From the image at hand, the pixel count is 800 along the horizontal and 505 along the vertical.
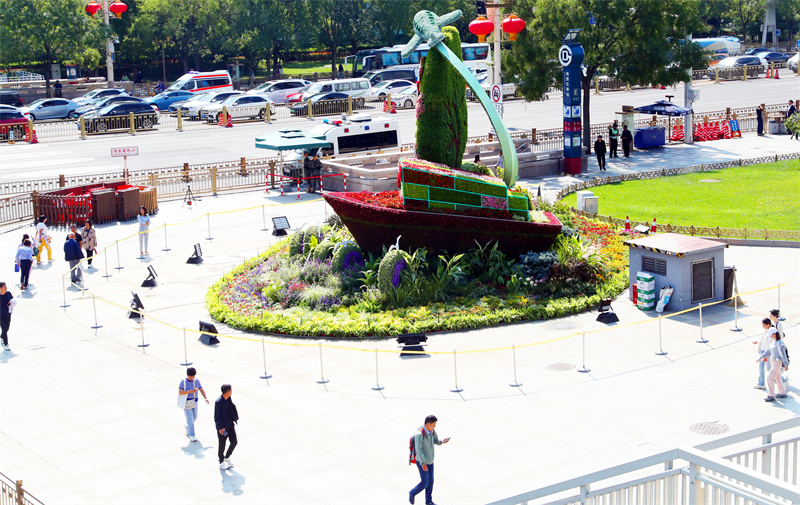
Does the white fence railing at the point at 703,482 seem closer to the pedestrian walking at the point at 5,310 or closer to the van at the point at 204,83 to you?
the pedestrian walking at the point at 5,310

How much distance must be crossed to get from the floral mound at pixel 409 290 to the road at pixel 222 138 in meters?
20.1

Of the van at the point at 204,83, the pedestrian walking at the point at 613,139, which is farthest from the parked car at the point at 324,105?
the pedestrian walking at the point at 613,139

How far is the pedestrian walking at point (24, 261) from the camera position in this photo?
74.6 ft

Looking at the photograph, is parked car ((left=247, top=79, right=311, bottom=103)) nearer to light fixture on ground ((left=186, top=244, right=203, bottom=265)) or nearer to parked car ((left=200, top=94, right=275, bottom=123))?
parked car ((left=200, top=94, right=275, bottom=123))

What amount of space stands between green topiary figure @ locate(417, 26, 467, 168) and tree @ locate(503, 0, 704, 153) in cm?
1808

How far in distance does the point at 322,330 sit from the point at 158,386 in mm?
3789

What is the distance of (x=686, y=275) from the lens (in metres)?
19.5

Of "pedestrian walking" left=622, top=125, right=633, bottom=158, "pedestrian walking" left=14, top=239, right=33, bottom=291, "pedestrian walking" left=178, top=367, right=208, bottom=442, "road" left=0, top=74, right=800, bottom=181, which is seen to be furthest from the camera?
"road" left=0, top=74, right=800, bottom=181

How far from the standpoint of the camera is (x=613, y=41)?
3947 centimetres

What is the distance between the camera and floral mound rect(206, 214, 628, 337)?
19344mm

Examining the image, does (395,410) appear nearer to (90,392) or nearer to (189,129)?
(90,392)

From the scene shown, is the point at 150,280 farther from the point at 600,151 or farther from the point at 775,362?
the point at 600,151

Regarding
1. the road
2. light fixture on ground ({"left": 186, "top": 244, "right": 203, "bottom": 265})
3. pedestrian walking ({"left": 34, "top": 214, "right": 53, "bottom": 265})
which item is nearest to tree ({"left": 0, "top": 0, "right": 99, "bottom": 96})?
the road

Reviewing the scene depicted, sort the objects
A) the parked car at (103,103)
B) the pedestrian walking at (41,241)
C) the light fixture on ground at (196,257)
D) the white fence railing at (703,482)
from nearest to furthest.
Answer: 1. the white fence railing at (703,482)
2. the light fixture on ground at (196,257)
3. the pedestrian walking at (41,241)
4. the parked car at (103,103)
